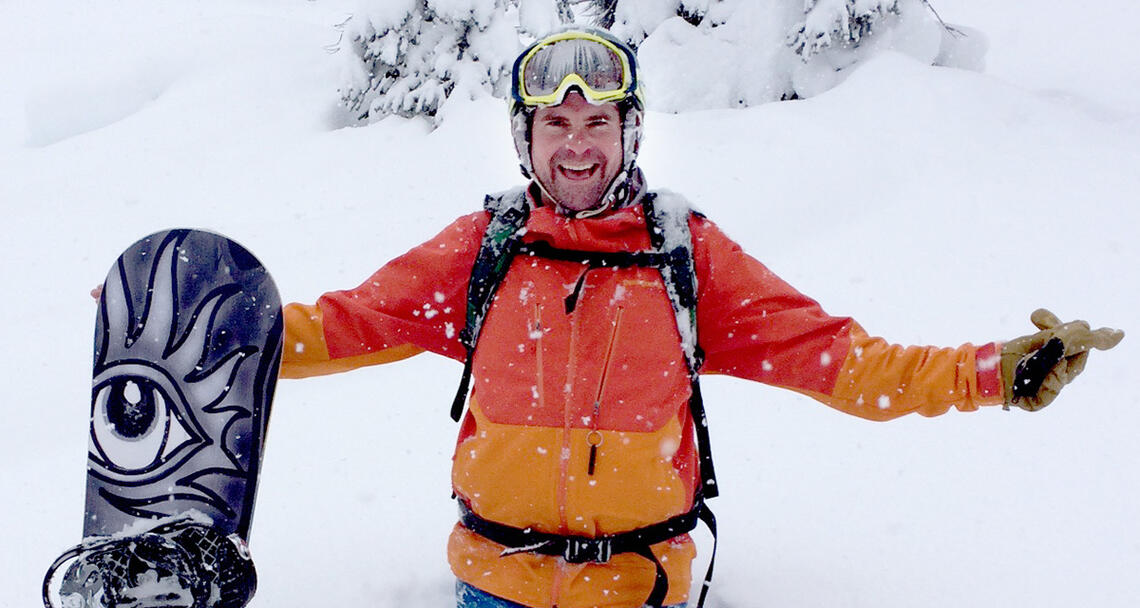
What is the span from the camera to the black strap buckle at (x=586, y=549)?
97.0 inches

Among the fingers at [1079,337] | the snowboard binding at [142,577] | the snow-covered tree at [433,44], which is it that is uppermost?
the snow-covered tree at [433,44]

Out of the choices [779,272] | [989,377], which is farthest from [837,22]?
[989,377]

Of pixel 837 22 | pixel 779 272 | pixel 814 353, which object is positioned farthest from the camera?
pixel 837 22

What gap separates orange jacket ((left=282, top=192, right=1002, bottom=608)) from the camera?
245cm

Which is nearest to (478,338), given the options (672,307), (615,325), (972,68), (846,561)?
(615,325)

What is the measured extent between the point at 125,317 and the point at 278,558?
1321 millimetres

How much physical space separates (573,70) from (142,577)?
2010 millimetres

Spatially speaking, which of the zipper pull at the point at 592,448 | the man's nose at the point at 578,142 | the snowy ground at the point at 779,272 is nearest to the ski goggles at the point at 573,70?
the man's nose at the point at 578,142

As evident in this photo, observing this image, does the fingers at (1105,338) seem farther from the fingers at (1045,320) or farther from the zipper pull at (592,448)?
the zipper pull at (592,448)

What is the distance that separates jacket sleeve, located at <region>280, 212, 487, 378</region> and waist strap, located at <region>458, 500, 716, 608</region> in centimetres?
68

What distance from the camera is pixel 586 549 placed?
8.09 feet

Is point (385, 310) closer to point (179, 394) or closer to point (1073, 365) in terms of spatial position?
point (179, 394)

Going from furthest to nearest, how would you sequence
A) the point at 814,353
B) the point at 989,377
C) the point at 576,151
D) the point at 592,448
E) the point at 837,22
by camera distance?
the point at 837,22 < the point at 576,151 < the point at 814,353 < the point at 592,448 < the point at 989,377

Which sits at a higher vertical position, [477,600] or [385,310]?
[385,310]
